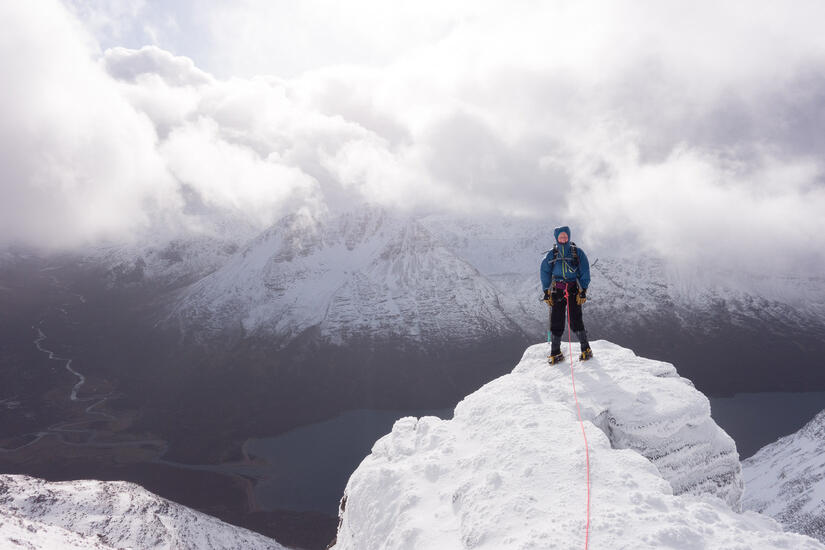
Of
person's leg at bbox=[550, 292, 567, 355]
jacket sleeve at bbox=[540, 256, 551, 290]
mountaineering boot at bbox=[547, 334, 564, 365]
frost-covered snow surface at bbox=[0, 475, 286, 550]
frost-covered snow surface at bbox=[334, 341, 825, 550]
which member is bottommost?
frost-covered snow surface at bbox=[0, 475, 286, 550]

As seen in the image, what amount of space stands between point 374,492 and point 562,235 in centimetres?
1018

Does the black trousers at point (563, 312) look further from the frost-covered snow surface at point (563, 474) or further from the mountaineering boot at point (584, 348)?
the frost-covered snow surface at point (563, 474)

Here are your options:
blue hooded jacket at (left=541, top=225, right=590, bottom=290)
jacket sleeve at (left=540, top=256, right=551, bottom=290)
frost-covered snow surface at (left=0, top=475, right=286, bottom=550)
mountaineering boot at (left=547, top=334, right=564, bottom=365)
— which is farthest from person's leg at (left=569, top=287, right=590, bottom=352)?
frost-covered snow surface at (left=0, top=475, right=286, bottom=550)

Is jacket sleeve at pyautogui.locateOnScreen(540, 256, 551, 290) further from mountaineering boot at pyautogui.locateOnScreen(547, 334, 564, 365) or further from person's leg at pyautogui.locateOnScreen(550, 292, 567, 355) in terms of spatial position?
mountaineering boot at pyautogui.locateOnScreen(547, 334, 564, 365)

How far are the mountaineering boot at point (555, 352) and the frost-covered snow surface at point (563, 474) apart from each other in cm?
45

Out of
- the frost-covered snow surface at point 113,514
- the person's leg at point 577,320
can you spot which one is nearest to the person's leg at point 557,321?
the person's leg at point 577,320

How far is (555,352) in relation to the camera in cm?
1501

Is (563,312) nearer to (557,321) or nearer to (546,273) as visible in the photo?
(557,321)

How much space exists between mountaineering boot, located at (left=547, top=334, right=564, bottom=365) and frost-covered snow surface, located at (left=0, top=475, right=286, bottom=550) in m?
98.5

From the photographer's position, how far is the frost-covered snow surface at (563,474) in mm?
6957

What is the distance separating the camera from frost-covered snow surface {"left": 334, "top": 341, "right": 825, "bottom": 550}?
22.8ft

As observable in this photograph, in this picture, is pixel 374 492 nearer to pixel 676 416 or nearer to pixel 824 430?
pixel 676 416

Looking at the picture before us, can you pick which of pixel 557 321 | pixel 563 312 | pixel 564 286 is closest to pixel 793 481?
pixel 563 312

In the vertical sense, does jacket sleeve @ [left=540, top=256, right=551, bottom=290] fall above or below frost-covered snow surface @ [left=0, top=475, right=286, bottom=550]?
above
